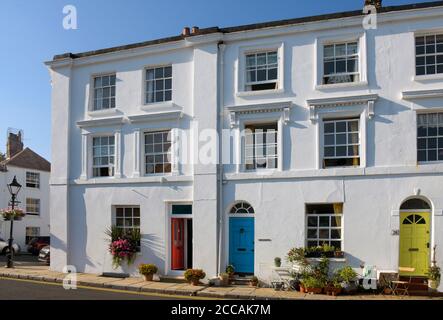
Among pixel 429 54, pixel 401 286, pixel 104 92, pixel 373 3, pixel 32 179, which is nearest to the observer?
pixel 401 286

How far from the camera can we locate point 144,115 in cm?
1655

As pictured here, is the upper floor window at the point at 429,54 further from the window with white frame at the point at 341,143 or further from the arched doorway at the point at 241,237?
the arched doorway at the point at 241,237

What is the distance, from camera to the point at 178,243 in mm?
16641

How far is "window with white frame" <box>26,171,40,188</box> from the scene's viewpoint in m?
33.2

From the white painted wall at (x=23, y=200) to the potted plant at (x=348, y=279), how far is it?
2518 cm

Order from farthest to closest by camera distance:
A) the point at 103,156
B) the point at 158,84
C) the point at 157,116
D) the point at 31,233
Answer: the point at 31,233 < the point at 103,156 < the point at 158,84 < the point at 157,116

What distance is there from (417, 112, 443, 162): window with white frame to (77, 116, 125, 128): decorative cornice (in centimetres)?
1034

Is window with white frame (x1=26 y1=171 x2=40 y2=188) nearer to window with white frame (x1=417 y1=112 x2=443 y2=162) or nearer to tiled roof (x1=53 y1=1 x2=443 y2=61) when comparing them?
tiled roof (x1=53 y1=1 x2=443 y2=61)

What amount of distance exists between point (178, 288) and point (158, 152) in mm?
5118

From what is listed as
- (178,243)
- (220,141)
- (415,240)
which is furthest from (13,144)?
(415,240)

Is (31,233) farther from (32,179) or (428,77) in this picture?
(428,77)
